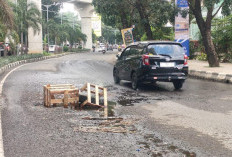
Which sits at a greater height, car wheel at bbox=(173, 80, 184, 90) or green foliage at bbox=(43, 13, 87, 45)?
green foliage at bbox=(43, 13, 87, 45)

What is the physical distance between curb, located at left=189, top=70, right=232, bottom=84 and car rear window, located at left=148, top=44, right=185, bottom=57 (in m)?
3.55

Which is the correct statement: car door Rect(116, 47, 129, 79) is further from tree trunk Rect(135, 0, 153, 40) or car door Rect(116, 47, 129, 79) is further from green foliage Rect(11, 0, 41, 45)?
green foliage Rect(11, 0, 41, 45)

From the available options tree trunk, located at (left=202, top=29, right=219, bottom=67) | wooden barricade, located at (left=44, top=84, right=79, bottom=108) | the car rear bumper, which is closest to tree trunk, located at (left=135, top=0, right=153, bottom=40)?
tree trunk, located at (left=202, top=29, right=219, bottom=67)

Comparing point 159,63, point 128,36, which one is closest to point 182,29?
point 128,36

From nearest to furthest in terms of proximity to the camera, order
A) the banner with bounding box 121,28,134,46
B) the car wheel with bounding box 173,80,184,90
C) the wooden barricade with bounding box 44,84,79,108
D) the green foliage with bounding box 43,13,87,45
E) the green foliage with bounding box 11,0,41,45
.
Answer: the wooden barricade with bounding box 44,84,79,108, the car wheel with bounding box 173,80,184,90, the banner with bounding box 121,28,134,46, the green foliage with bounding box 11,0,41,45, the green foliage with bounding box 43,13,87,45

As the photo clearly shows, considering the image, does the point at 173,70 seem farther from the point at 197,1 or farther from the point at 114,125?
the point at 197,1

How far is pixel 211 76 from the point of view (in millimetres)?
16219

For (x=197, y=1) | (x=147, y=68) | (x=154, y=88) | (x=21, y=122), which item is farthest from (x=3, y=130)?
(x=197, y=1)

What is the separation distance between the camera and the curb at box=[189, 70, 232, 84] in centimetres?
1493

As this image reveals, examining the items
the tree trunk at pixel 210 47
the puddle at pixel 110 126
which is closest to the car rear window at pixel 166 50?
the puddle at pixel 110 126

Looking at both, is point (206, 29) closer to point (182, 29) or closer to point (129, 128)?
point (182, 29)

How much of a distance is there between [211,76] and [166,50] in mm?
4903

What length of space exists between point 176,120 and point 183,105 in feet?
6.10

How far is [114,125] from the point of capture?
6.89 meters
